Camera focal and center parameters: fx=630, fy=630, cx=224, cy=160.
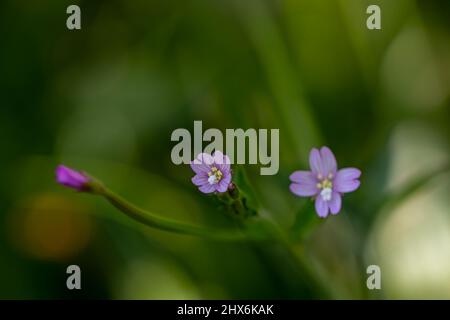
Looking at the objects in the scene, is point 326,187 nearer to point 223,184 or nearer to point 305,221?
point 305,221

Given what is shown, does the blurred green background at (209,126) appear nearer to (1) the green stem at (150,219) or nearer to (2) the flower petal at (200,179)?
(1) the green stem at (150,219)

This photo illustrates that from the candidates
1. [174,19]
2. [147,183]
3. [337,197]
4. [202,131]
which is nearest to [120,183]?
[147,183]

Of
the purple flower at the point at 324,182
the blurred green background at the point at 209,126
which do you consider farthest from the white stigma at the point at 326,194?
the blurred green background at the point at 209,126

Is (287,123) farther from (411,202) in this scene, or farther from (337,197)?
(337,197)

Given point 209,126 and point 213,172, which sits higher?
point 209,126

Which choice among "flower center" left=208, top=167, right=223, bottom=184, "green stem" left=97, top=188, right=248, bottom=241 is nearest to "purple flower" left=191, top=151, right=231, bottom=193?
"flower center" left=208, top=167, right=223, bottom=184

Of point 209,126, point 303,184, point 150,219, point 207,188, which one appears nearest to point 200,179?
point 207,188
